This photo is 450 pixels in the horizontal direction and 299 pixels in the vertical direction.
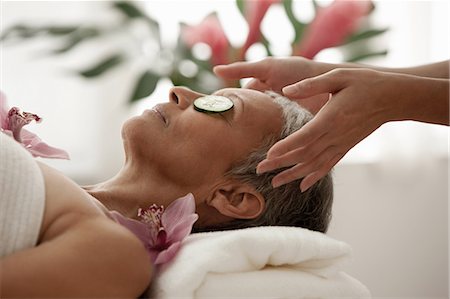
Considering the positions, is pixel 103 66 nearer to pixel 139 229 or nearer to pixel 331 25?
pixel 331 25

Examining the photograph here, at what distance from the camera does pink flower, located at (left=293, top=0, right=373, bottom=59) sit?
2.68m

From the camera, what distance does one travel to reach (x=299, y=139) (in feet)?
4.51

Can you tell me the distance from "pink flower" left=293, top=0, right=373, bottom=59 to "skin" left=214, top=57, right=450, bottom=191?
118cm

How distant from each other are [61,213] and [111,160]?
204cm

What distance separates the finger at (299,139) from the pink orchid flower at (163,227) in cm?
19

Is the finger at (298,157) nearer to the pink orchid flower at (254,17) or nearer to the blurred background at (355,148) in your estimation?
the pink orchid flower at (254,17)

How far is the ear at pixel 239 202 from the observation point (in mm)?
1578

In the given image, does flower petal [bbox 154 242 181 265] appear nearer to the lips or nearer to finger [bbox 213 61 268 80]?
the lips

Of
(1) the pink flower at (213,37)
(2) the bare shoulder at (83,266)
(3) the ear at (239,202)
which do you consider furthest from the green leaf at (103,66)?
(2) the bare shoulder at (83,266)

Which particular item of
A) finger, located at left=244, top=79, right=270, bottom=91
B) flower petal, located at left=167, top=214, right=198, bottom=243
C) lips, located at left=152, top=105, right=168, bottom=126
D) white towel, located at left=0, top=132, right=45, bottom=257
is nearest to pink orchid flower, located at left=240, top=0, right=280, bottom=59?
finger, located at left=244, top=79, right=270, bottom=91

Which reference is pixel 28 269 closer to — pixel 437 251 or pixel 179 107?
pixel 179 107

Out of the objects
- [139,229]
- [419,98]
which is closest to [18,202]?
[139,229]

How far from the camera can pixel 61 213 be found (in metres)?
1.20

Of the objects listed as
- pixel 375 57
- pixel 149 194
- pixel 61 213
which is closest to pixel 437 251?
pixel 375 57
